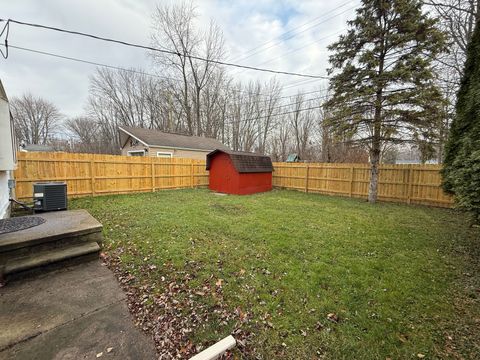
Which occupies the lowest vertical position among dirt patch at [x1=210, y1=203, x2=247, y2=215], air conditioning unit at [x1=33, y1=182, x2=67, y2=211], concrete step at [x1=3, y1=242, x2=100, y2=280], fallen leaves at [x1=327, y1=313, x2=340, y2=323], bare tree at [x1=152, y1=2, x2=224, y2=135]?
fallen leaves at [x1=327, y1=313, x2=340, y2=323]

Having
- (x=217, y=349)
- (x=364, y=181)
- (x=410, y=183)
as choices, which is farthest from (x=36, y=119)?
(x=410, y=183)

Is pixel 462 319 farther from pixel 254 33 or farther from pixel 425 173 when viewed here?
pixel 254 33

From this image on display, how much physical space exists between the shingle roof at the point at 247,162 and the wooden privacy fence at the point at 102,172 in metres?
1.96

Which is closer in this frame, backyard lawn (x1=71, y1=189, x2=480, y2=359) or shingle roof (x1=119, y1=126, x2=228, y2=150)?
backyard lawn (x1=71, y1=189, x2=480, y2=359)

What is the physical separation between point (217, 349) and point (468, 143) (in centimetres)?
526

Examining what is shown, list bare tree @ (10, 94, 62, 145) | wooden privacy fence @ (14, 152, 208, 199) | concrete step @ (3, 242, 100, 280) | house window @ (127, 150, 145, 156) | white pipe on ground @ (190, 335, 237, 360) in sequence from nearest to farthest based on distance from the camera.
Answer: white pipe on ground @ (190, 335, 237, 360) < concrete step @ (3, 242, 100, 280) < wooden privacy fence @ (14, 152, 208, 199) < house window @ (127, 150, 145, 156) < bare tree @ (10, 94, 62, 145)

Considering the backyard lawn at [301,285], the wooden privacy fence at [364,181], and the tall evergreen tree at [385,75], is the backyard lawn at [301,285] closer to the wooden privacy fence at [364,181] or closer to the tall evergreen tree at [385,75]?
the wooden privacy fence at [364,181]

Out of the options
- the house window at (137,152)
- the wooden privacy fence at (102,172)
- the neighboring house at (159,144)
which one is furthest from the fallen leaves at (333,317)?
the house window at (137,152)

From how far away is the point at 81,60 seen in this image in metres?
8.58

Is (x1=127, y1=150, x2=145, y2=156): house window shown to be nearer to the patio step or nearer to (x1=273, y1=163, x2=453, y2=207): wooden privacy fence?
(x1=273, y1=163, x2=453, y2=207): wooden privacy fence

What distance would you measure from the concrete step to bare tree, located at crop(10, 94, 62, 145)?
127 feet

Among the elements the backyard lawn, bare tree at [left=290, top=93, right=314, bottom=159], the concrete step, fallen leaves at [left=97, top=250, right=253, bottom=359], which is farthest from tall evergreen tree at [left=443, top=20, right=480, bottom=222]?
bare tree at [left=290, top=93, right=314, bottom=159]

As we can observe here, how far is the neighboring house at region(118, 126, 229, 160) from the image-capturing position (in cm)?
1518

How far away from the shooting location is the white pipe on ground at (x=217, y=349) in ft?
5.18
